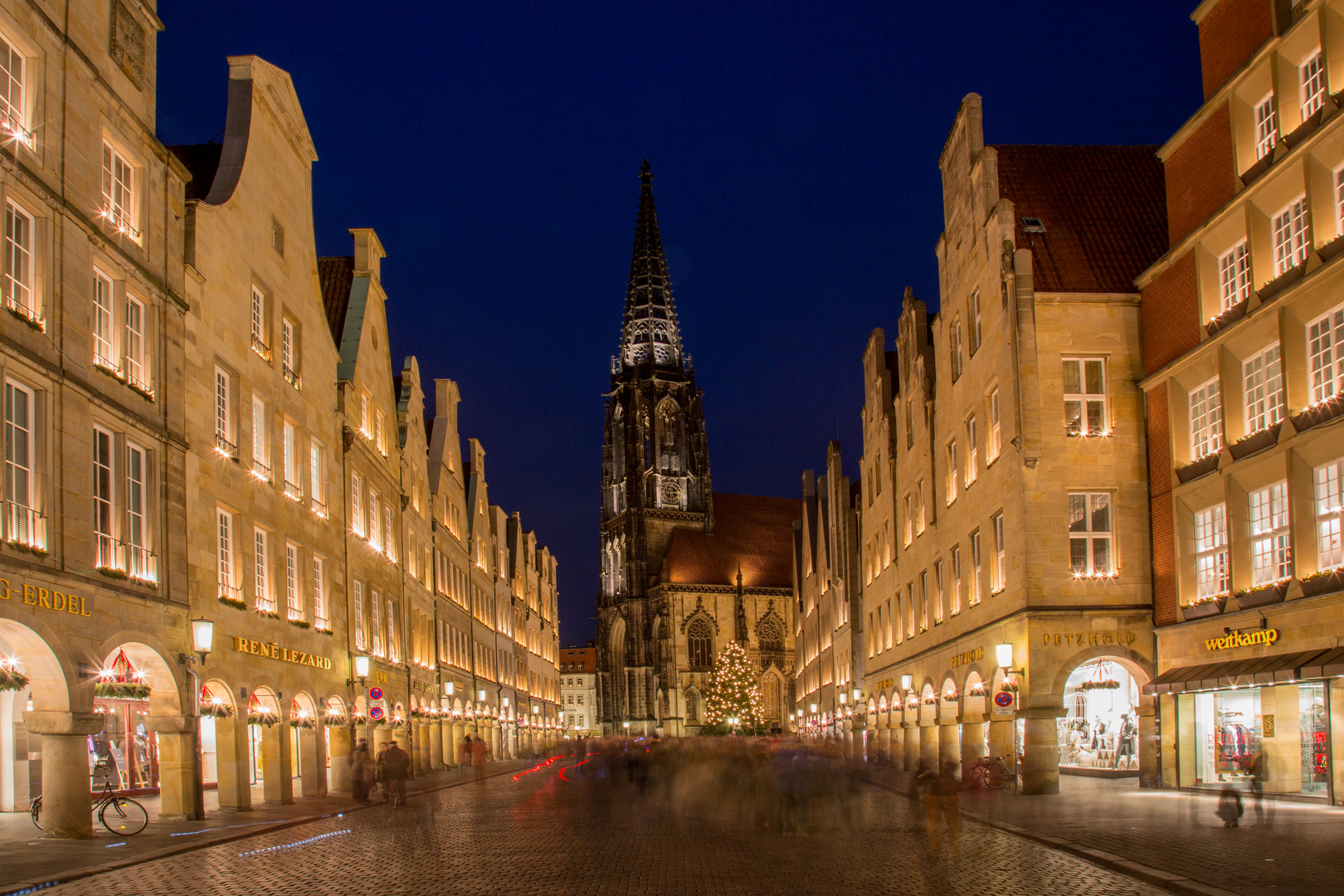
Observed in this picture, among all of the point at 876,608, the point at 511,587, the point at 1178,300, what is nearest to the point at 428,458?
the point at 876,608

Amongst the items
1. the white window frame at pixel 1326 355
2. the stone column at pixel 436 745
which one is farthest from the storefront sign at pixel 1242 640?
the stone column at pixel 436 745

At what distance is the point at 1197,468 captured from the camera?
89.3 feet

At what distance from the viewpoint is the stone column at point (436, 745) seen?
163 ft

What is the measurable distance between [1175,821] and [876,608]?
1358 inches

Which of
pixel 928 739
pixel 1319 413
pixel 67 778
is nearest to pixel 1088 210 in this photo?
pixel 1319 413

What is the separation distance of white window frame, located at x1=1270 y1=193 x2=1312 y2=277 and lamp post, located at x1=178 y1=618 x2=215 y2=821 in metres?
20.6

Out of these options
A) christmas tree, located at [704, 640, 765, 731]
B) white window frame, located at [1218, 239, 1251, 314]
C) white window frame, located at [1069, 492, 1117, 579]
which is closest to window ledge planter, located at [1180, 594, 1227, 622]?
white window frame, located at [1069, 492, 1117, 579]

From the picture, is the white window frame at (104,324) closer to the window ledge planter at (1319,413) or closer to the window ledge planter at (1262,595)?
the window ledge planter at (1319,413)

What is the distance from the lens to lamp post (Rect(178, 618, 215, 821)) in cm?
2298

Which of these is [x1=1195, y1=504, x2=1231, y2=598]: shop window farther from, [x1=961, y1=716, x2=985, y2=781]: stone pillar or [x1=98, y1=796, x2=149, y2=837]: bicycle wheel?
[x1=98, y1=796, x2=149, y2=837]: bicycle wheel

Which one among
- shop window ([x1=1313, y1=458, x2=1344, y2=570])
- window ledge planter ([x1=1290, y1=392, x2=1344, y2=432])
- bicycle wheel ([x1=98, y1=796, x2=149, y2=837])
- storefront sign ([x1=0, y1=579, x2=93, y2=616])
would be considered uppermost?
window ledge planter ([x1=1290, y1=392, x2=1344, y2=432])

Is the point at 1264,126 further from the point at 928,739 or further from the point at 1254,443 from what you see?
the point at 928,739

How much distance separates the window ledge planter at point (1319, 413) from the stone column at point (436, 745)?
35107 millimetres

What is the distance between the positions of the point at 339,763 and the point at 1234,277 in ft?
81.5
